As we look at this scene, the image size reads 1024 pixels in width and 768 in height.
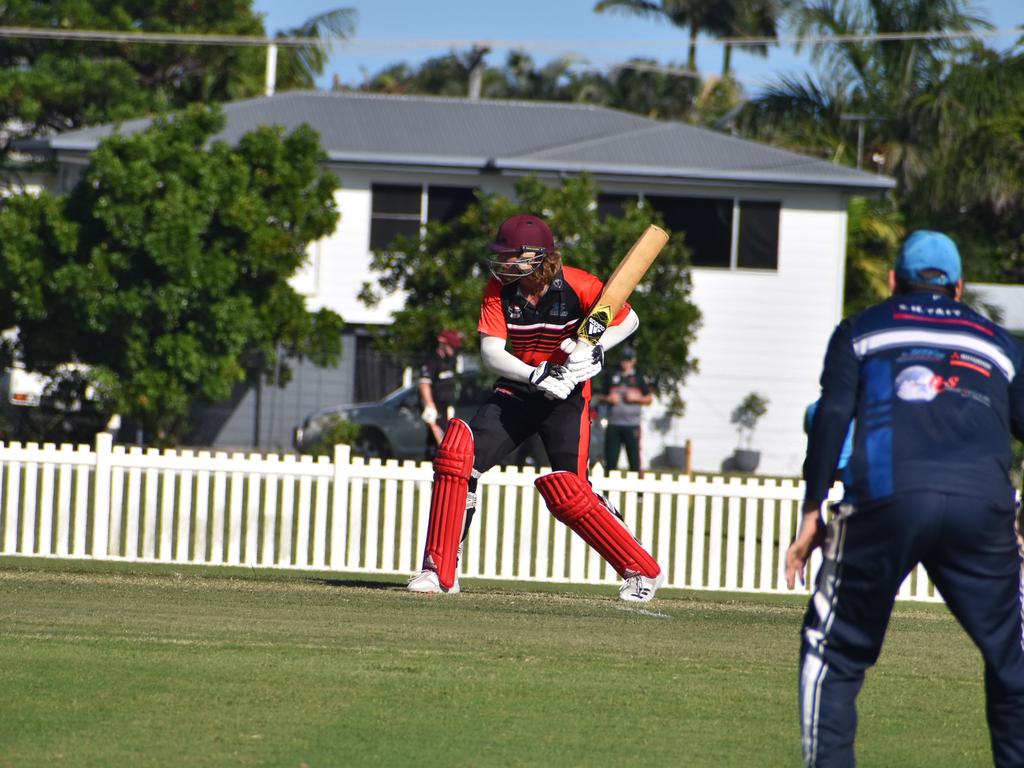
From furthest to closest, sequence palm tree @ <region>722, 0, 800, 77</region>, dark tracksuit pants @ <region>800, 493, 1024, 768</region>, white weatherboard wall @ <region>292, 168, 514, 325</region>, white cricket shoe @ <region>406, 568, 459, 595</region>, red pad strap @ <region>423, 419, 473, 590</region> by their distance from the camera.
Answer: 1. palm tree @ <region>722, 0, 800, 77</region>
2. white weatherboard wall @ <region>292, 168, 514, 325</region>
3. white cricket shoe @ <region>406, 568, 459, 595</region>
4. red pad strap @ <region>423, 419, 473, 590</region>
5. dark tracksuit pants @ <region>800, 493, 1024, 768</region>

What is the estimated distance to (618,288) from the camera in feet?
25.9

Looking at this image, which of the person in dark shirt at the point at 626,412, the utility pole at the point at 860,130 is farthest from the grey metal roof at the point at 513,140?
the person in dark shirt at the point at 626,412

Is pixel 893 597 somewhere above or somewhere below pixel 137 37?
below

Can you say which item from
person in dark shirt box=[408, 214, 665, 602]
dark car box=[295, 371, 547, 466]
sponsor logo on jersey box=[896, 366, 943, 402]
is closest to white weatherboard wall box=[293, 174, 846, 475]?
dark car box=[295, 371, 547, 466]

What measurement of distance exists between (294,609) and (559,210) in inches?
711

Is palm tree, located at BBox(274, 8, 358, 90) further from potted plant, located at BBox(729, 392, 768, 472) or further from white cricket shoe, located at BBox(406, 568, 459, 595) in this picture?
white cricket shoe, located at BBox(406, 568, 459, 595)

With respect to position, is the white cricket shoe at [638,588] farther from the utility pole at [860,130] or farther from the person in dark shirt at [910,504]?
the utility pole at [860,130]

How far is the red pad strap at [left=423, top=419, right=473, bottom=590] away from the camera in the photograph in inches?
309

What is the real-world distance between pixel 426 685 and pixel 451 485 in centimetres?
206

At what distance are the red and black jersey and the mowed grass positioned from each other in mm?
1506

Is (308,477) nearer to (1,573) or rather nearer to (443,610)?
A: (1,573)

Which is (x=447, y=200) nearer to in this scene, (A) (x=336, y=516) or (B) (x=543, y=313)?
(A) (x=336, y=516)

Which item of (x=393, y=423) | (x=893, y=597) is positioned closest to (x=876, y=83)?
(x=393, y=423)

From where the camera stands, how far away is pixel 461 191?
98.0 ft
